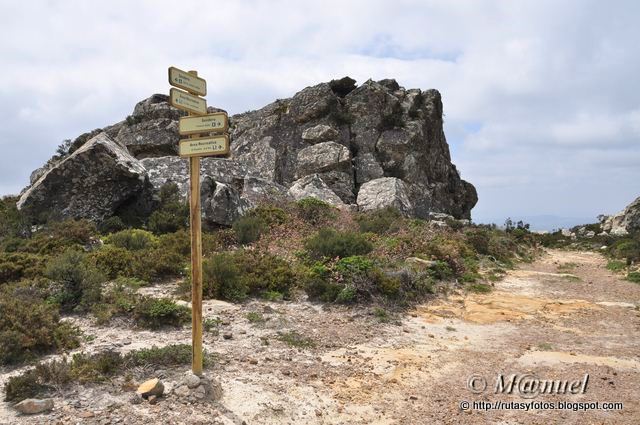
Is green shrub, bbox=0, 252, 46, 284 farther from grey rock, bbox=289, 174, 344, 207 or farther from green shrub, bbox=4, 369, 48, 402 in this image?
grey rock, bbox=289, 174, 344, 207

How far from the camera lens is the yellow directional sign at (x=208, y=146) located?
5.91m

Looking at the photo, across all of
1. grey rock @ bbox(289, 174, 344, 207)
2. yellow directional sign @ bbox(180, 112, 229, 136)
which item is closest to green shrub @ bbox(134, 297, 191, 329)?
yellow directional sign @ bbox(180, 112, 229, 136)

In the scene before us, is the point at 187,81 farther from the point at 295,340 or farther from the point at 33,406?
the point at 295,340

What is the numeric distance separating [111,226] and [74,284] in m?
7.47

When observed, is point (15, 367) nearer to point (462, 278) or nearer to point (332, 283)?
point (332, 283)

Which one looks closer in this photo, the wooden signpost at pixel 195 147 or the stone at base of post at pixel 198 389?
the stone at base of post at pixel 198 389

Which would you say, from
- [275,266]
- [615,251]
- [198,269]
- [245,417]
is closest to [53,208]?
[275,266]

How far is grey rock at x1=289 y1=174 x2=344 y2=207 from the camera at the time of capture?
80.4 ft

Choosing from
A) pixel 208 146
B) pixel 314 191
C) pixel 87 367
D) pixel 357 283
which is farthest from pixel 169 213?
pixel 208 146

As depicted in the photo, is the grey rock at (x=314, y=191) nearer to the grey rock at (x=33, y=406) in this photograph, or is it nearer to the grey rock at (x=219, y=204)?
the grey rock at (x=219, y=204)

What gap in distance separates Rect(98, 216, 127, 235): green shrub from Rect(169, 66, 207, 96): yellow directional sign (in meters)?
11.5

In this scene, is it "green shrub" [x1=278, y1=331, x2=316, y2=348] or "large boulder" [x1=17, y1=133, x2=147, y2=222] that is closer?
"green shrub" [x1=278, y1=331, x2=316, y2=348]

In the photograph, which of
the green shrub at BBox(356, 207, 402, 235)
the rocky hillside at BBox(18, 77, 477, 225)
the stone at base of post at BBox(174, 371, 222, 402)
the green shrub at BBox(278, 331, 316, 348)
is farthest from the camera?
the rocky hillside at BBox(18, 77, 477, 225)

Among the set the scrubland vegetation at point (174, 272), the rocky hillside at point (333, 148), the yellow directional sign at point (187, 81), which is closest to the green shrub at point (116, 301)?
the scrubland vegetation at point (174, 272)
